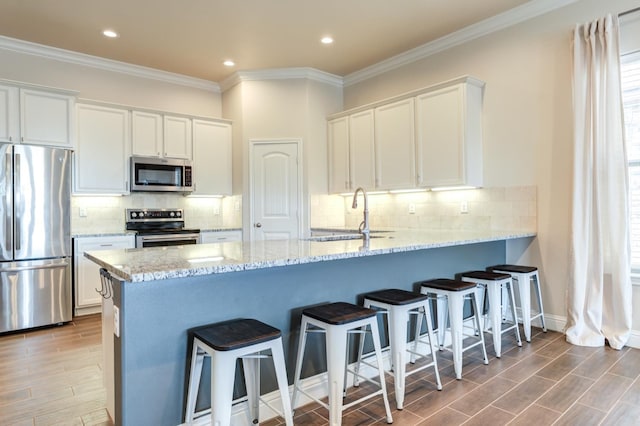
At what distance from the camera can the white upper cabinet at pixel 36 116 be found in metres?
3.81

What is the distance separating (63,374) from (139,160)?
265 cm

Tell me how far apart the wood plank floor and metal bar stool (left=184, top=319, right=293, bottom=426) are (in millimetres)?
340

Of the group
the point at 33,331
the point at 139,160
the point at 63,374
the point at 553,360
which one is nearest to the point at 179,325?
the point at 63,374

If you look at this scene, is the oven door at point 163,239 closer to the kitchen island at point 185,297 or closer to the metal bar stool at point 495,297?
the kitchen island at point 185,297

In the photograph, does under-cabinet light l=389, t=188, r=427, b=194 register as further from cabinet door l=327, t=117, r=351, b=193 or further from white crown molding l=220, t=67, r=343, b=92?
white crown molding l=220, t=67, r=343, b=92

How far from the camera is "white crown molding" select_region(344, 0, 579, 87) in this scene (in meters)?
3.56

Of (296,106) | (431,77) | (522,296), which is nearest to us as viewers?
(522,296)

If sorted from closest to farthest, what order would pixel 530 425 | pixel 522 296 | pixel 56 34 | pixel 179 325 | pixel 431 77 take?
pixel 179 325 < pixel 530 425 < pixel 522 296 < pixel 56 34 < pixel 431 77

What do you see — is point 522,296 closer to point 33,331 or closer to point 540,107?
point 540,107

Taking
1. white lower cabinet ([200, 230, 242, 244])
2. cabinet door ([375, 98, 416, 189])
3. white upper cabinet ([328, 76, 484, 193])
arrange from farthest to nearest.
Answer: white lower cabinet ([200, 230, 242, 244]) → cabinet door ([375, 98, 416, 189]) → white upper cabinet ([328, 76, 484, 193])

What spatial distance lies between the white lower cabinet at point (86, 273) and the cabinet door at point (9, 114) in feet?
3.78

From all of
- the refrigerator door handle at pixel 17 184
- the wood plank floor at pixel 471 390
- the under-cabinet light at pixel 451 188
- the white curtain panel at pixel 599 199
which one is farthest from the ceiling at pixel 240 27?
the wood plank floor at pixel 471 390

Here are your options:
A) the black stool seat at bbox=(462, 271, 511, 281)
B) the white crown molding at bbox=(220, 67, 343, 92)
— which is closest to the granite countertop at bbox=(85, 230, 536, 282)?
the black stool seat at bbox=(462, 271, 511, 281)

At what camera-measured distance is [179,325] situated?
1.87m
